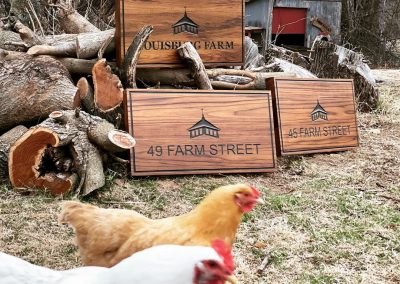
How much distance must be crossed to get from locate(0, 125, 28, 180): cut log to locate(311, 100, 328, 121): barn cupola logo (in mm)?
2963

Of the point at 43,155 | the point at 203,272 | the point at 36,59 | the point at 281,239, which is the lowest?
the point at 281,239

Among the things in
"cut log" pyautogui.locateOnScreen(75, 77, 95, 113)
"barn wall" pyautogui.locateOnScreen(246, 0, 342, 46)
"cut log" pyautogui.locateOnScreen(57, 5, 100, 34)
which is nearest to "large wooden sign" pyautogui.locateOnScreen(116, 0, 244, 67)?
"cut log" pyautogui.locateOnScreen(75, 77, 95, 113)

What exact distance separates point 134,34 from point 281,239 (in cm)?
261

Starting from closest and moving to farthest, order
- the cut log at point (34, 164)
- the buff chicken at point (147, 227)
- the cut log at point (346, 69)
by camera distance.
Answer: the buff chicken at point (147, 227) → the cut log at point (34, 164) → the cut log at point (346, 69)

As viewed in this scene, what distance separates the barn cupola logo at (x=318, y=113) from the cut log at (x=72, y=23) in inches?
109

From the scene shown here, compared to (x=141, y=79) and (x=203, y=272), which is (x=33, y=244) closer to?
(x=203, y=272)

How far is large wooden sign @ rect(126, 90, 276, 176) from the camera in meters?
4.90

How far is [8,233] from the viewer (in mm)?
3795

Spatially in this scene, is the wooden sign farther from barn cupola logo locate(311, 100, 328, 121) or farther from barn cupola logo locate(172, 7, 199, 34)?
barn cupola logo locate(172, 7, 199, 34)

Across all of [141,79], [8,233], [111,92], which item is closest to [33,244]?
→ [8,233]

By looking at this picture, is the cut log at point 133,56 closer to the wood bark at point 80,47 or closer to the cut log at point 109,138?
the wood bark at point 80,47

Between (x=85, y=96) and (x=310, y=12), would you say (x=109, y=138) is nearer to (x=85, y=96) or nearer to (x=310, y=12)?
(x=85, y=96)

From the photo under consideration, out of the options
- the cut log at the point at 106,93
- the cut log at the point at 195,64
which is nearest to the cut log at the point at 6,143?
the cut log at the point at 106,93

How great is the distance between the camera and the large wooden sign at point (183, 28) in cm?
547
